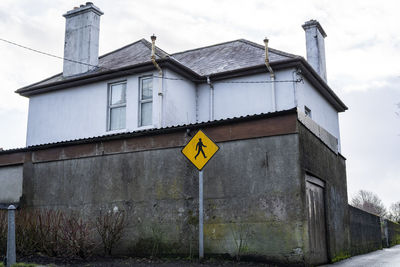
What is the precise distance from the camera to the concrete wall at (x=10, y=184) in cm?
1352

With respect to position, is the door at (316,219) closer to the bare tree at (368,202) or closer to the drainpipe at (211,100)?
the drainpipe at (211,100)

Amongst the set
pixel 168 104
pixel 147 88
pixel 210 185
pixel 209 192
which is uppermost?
pixel 147 88

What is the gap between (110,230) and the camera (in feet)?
35.6

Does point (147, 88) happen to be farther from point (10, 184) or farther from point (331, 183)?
point (331, 183)

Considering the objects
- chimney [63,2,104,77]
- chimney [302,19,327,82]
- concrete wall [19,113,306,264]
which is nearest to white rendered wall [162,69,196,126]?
chimney [63,2,104,77]

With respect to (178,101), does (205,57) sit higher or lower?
higher

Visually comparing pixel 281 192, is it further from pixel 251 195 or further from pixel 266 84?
pixel 266 84

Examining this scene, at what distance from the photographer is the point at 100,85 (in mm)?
17438

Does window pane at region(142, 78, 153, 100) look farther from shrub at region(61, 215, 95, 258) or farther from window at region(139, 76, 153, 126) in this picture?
shrub at region(61, 215, 95, 258)

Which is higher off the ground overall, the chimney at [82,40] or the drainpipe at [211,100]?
the chimney at [82,40]

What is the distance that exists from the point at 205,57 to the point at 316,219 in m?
10.9

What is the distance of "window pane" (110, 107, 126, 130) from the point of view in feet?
54.9

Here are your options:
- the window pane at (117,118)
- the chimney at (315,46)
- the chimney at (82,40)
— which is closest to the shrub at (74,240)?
the window pane at (117,118)

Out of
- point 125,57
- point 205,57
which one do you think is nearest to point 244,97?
point 205,57
